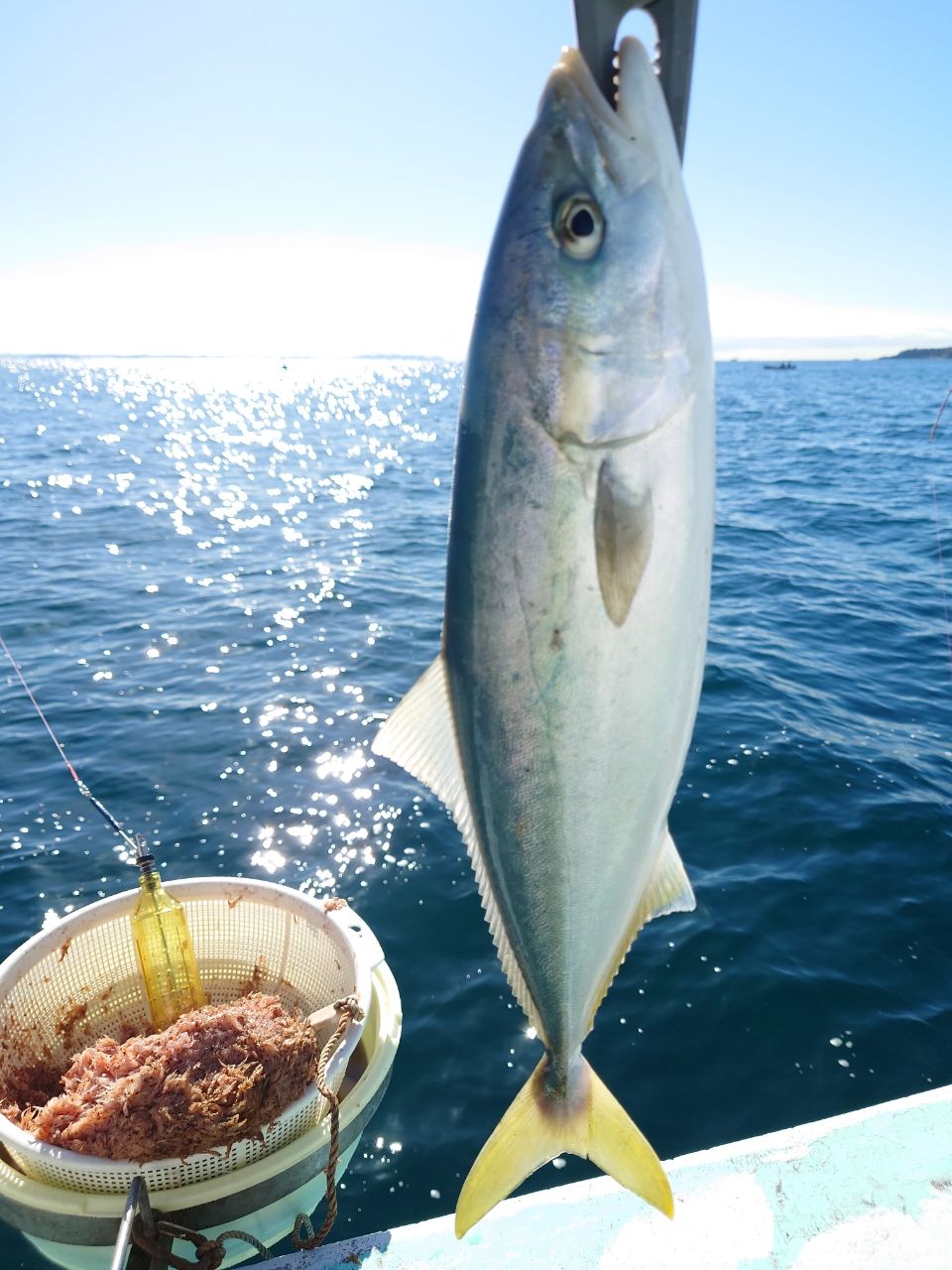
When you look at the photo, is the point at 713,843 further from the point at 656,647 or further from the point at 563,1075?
the point at 656,647

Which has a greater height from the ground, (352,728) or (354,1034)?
(354,1034)

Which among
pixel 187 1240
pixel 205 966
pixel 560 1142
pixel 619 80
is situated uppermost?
pixel 619 80

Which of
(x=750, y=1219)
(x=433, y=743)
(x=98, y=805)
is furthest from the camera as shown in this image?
(x=98, y=805)

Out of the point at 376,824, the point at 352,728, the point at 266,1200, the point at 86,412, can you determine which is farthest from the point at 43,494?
the point at 86,412

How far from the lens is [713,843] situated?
7.25m

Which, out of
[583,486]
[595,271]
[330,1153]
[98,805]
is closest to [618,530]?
[583,486]

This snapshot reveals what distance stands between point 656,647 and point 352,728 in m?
8.02

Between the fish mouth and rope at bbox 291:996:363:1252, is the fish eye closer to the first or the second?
the fish mouth

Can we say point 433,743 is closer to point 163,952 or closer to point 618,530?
point 618,530

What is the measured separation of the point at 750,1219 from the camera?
2.81m

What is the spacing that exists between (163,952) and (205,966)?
47 cm

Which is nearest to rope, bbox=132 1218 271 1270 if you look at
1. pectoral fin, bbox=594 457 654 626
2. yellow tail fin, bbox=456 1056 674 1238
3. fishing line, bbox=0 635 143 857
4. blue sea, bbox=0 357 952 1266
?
yellow tail fin, bbox=456 1056 674 1238

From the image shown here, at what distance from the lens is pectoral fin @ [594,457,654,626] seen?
1671 millimetres

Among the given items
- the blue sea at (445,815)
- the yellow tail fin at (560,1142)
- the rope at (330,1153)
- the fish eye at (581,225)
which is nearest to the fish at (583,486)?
the fish eye at (581,225)
